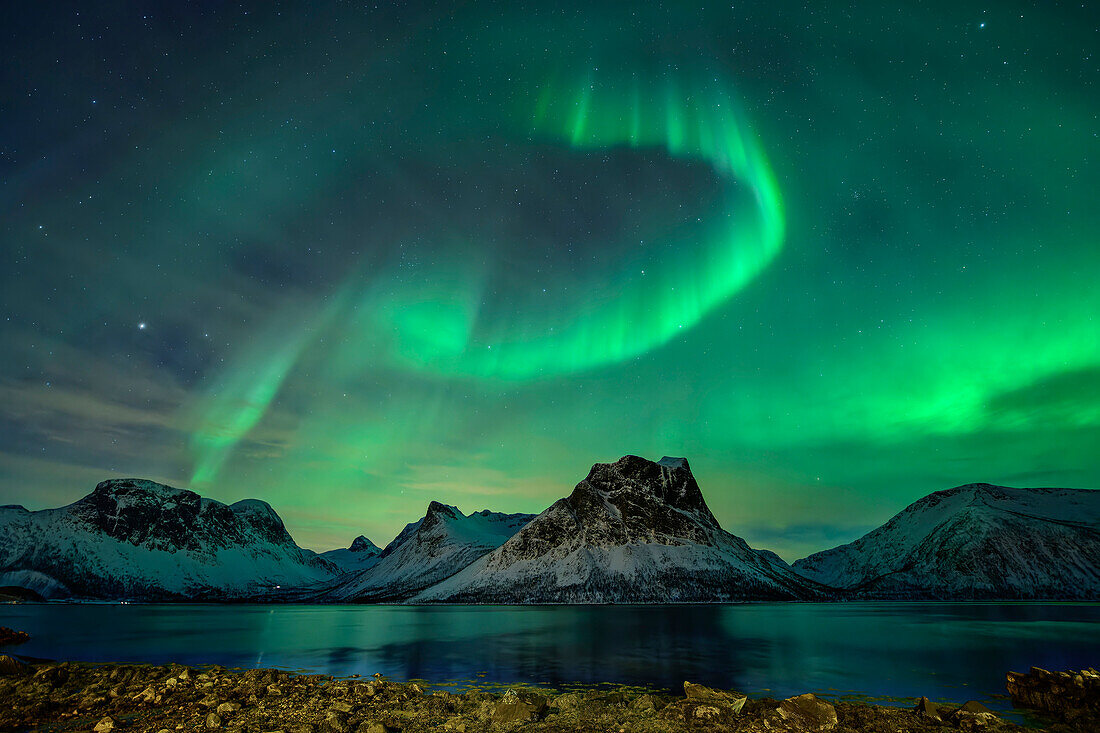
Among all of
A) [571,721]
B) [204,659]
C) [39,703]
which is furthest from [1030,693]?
[204,659]

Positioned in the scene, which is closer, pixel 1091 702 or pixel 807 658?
pixel 1091 702

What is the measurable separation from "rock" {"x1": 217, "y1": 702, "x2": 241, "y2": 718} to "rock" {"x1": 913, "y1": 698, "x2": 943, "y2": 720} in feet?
104

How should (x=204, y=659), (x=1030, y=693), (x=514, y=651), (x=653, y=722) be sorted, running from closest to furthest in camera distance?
1. (x=653, y=722)
2. (x=1030, y=693)
3. (x=204, y=659)
4. (x=514, y=651)

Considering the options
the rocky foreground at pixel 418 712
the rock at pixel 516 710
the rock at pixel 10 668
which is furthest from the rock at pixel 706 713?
the rock at pixel 10 668

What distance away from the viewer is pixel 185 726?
79.3 ft

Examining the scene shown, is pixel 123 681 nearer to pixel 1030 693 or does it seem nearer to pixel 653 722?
pixel 653 722

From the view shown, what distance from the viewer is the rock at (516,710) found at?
85.1ft

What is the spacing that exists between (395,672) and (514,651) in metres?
Answer: 18.3

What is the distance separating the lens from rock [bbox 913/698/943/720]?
87.7 ft

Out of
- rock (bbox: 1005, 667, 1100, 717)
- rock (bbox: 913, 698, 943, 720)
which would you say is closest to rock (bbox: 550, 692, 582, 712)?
rock (bbox: 913, 698, 943, 720)

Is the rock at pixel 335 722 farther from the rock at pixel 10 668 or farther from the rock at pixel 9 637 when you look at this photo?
the rock at pixel 9 637

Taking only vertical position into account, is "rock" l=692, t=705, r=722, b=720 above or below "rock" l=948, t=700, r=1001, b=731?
above

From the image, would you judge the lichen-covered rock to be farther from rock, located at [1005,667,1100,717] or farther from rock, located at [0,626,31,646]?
rock, located at [0,626,31,646]

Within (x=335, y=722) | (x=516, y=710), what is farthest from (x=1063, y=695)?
(x=335, y=722)
